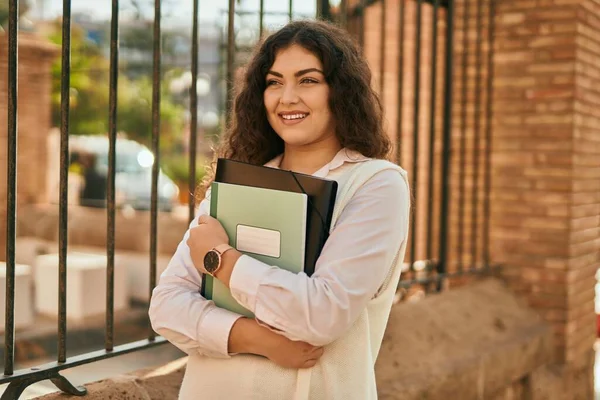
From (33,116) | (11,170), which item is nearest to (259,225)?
(11,170)

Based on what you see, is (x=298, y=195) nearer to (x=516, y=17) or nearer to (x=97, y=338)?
(x=516, y=17)

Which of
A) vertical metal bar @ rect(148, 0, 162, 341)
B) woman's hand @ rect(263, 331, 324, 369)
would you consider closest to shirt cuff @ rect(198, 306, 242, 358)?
woman's hand @ rect(263, 331, 324, 369)

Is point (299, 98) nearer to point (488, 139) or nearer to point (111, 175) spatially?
point (111, 175)

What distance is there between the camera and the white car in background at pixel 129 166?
2017 centimetres

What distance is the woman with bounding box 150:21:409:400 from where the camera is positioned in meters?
1.82

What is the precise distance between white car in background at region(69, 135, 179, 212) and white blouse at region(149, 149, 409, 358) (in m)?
16.8

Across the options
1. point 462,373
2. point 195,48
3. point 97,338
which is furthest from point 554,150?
point 97,338

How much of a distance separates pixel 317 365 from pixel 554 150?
12.2 feet

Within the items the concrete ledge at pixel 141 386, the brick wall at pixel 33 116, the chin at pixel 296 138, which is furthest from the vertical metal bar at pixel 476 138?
the brick wall at pixel 33 116

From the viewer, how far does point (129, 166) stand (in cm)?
2384

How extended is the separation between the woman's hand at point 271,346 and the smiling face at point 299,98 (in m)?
0.52

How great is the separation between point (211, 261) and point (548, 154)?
12.6 feet

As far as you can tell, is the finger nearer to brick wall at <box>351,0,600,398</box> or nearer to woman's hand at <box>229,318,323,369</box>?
woman's hand at <box>229,318,323,369</box>

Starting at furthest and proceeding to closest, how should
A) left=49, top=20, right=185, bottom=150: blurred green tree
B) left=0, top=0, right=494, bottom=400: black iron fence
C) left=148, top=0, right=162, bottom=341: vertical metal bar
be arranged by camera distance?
left=49, top=20, right=185, bottom=150: blurred green tree, left=148, top=0, right=162, bottom=341: vertical metal bar, left=0, top=0, right=494, bottom=400: black iron fence
